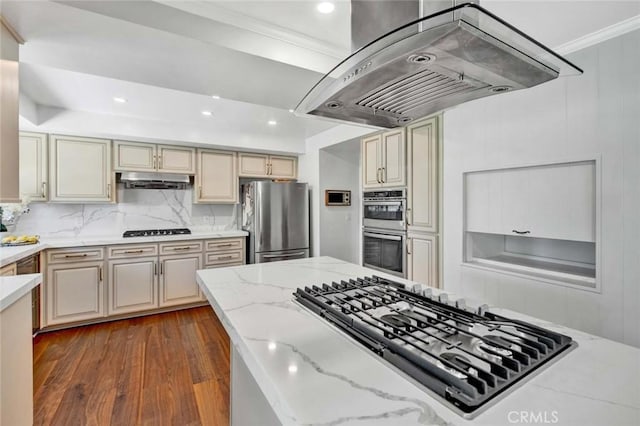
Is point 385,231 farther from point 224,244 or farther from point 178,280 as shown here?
point 178,280

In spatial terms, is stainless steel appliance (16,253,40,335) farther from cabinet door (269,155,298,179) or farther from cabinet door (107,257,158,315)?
cabinet door (269,155,298,179)

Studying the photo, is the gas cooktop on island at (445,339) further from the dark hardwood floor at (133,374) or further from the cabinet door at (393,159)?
the cabinet door at (393,159)

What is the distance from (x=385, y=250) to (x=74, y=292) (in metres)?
3.34

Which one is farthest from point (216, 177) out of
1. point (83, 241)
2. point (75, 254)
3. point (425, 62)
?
point (425, 62)

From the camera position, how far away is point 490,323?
36.3 inches

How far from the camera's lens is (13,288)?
1.34 meters

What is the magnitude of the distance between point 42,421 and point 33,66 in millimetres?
2405

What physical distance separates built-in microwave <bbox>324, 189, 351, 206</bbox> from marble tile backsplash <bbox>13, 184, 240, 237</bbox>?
1385mm

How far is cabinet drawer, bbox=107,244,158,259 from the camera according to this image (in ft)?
10.7

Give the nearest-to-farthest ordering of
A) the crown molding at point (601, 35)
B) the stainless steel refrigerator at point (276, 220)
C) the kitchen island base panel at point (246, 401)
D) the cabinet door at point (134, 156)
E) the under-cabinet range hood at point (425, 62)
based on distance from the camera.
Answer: the under-cabinet range hood at point (425, 62)
the kitchen island base panel at point (246, 401)
the crown molding at point (601, 35)
the cabinet door at point (134, 156)
the stainless steel refrigerator at point (276, 220)

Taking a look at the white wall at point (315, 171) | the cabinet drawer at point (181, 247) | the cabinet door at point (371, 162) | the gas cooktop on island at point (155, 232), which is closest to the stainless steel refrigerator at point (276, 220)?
the white wall at point (315, 171)

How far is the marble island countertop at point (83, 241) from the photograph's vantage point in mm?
2330

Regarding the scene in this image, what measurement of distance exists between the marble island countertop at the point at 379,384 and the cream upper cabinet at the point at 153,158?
3.31m

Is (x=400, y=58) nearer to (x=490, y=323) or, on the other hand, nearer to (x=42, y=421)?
(x=490, y=323)
